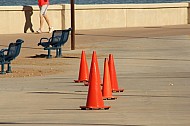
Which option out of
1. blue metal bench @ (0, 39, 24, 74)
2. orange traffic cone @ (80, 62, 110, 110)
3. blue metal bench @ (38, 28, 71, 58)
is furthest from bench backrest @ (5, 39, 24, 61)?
orange traffic cone @ (80, 62, 110, 110)

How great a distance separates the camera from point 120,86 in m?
16.9

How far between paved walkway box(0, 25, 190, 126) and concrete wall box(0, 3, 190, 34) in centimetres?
252

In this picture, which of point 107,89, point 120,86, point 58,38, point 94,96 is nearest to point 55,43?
point 58,38

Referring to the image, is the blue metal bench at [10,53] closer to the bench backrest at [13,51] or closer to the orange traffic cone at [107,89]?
the bench backrest at [13,51]

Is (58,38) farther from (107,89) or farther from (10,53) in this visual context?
(107,89)

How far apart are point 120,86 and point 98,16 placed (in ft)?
57.0

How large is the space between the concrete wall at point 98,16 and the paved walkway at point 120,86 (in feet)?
8.25

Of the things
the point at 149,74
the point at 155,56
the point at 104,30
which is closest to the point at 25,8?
the point at 104,30

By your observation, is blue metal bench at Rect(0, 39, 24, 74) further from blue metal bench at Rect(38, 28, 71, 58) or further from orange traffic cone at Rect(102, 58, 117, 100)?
orange traffic cone at Rect(102, 58, 117, 100)

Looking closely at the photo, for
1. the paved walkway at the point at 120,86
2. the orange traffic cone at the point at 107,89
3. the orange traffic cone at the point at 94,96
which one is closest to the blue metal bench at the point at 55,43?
the paved walkway at the point at 120,86

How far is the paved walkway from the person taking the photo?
40.7 feet

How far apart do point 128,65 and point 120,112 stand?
27.3 ft

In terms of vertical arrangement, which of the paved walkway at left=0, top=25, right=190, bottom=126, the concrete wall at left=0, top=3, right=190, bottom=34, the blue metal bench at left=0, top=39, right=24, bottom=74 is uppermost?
the concrete wall at left=0, top=3, right=190, bottom=34

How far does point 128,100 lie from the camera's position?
14.7m
